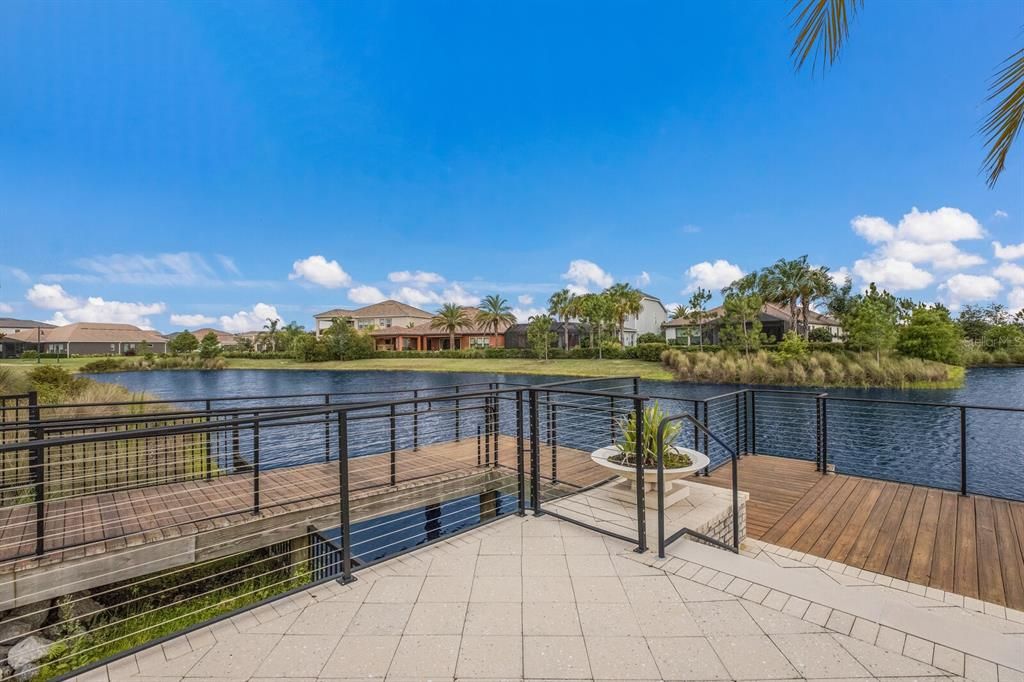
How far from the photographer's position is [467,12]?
47.5 feet

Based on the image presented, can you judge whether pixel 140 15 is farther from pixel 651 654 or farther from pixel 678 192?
pixel 678 192

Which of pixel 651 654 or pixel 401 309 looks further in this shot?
pixel 401 309

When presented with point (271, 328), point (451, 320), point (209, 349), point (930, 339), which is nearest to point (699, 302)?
point (930, 339)

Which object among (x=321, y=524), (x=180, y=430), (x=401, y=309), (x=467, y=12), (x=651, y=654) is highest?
(x=467, y=12)

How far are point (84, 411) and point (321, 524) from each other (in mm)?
8550

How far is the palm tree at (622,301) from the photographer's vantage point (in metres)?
41.9

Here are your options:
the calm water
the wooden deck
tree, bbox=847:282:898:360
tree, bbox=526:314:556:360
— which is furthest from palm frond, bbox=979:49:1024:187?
tree, bbox=526:314:556:360

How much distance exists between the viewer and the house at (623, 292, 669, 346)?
157ft

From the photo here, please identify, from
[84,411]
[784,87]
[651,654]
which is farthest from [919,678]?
[784,87]

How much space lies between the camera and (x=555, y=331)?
4603cm

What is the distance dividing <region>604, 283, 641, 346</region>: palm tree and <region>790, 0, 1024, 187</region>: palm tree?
40034 mm

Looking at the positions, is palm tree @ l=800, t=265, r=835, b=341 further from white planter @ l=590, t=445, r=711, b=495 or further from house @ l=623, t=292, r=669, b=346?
white planter @ l=590, t=445, r=711, b=495

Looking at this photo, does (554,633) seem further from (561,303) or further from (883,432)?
(561,303)

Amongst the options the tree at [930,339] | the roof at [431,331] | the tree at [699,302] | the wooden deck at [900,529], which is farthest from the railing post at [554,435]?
the roof at [431,331]
